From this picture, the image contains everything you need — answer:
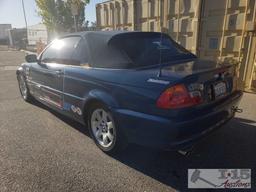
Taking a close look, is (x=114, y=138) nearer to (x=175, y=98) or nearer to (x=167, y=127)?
(x=167, y=127)

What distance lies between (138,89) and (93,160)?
1.18m

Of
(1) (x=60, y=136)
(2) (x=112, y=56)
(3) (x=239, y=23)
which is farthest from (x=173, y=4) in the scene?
(1) (x=60, y=136)

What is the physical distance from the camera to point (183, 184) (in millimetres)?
2422

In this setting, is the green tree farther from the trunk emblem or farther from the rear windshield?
the trunk emblem

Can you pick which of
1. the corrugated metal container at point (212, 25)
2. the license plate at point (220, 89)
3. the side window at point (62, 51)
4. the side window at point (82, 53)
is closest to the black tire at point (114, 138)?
the side window at point (82, 53)

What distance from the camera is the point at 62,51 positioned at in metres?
3.79

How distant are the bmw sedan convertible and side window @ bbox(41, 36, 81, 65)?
2 centimetres

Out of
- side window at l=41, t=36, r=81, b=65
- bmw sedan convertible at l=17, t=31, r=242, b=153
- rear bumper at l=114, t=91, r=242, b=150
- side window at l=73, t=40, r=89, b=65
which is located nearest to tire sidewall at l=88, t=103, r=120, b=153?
bmw sedan convertible at l=17, t=31, r=242, b=153

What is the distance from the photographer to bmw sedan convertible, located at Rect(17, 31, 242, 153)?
2240 millimetres

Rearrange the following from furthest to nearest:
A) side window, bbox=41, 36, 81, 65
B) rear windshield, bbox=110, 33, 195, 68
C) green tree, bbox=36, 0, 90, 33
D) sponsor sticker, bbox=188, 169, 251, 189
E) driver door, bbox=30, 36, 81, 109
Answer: green tree, bbox=36, 0, 90, 33 → driver door, bbox=30, 36, 81, 109 → side window, bbox=41, 36, 81, 65 → rear windshield, bbox=110, 33, 195, 68 → sponsor sticker, bbox=188, 169, 251, 189

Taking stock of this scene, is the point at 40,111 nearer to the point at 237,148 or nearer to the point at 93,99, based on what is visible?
the point at 93,99

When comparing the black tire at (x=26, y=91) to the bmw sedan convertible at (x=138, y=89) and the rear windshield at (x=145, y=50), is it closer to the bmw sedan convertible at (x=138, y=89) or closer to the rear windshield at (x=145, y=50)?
the bmw sedan convertible at (x=138, y=89)

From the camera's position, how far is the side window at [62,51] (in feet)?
11.5

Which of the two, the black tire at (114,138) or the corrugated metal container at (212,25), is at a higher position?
the corrugated metal container at (212,25)
